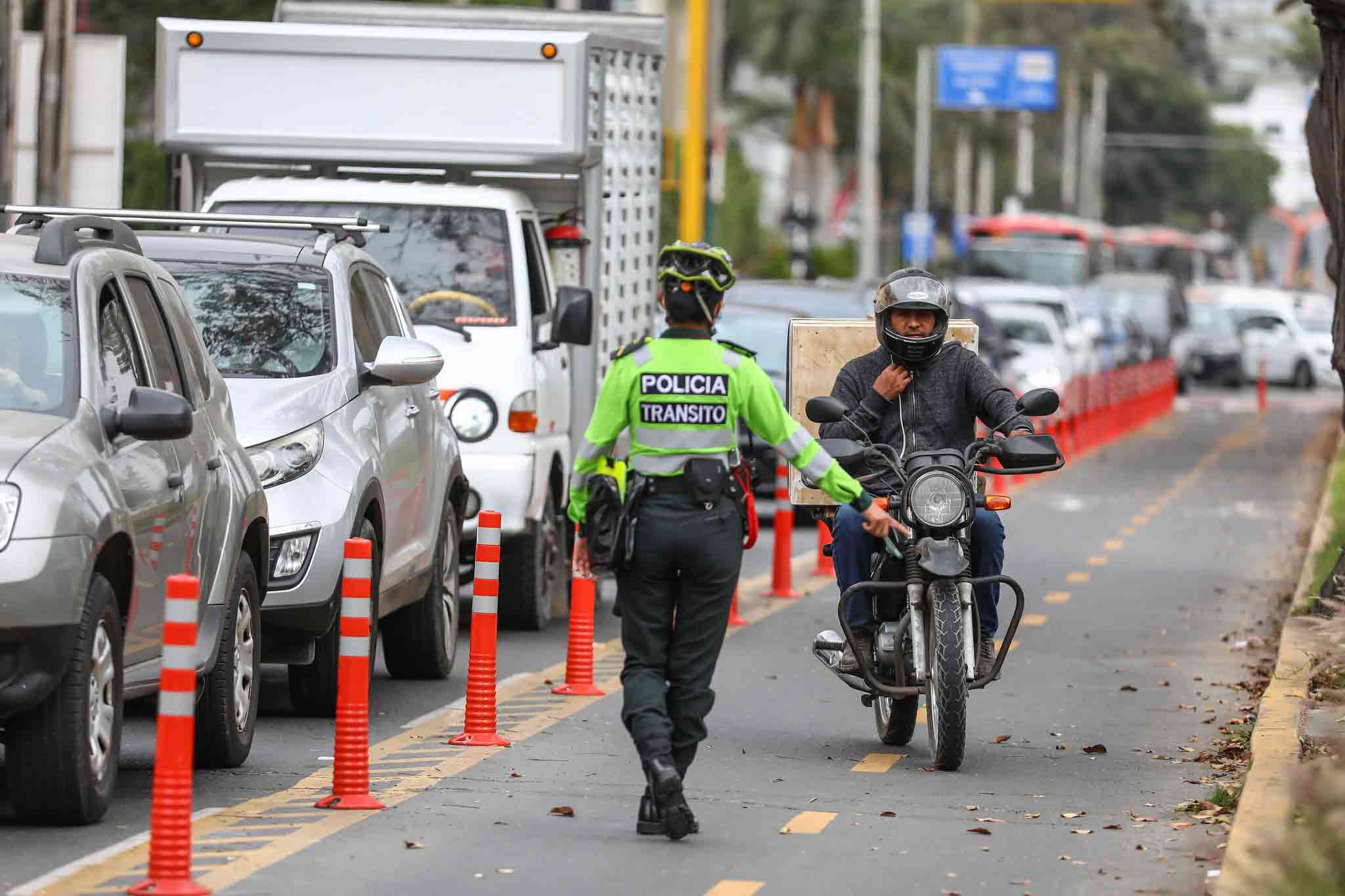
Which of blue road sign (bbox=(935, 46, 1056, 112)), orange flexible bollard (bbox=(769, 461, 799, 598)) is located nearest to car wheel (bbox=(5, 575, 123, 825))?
orange flexible bollard (bbox=(769, 461, 799, 598))

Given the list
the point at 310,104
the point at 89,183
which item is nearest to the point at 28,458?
the point at 310,104

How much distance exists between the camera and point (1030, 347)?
3528cm

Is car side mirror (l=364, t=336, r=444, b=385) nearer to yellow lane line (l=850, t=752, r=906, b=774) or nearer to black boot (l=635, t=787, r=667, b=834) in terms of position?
yellow lane line (l=850, t=752, r=906, b=774)

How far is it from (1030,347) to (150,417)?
91.2 feet

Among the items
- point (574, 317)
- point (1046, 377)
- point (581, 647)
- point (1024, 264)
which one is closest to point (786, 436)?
point (581, 647)

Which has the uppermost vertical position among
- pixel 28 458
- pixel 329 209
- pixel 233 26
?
pixel 233 26

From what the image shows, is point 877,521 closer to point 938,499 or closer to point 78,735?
point 938,499

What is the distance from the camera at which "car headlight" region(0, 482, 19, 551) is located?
25.0ft

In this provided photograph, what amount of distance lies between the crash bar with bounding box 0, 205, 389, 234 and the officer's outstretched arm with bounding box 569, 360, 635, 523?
260 centimetres

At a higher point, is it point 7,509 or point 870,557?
point 7,509

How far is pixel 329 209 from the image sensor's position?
1403 centimetres

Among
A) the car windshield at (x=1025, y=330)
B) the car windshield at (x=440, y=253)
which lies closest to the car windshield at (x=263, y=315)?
the car windshield at (x=440, y=253)

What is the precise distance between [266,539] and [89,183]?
1172cm

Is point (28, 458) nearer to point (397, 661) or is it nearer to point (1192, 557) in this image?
point (397, 661)
